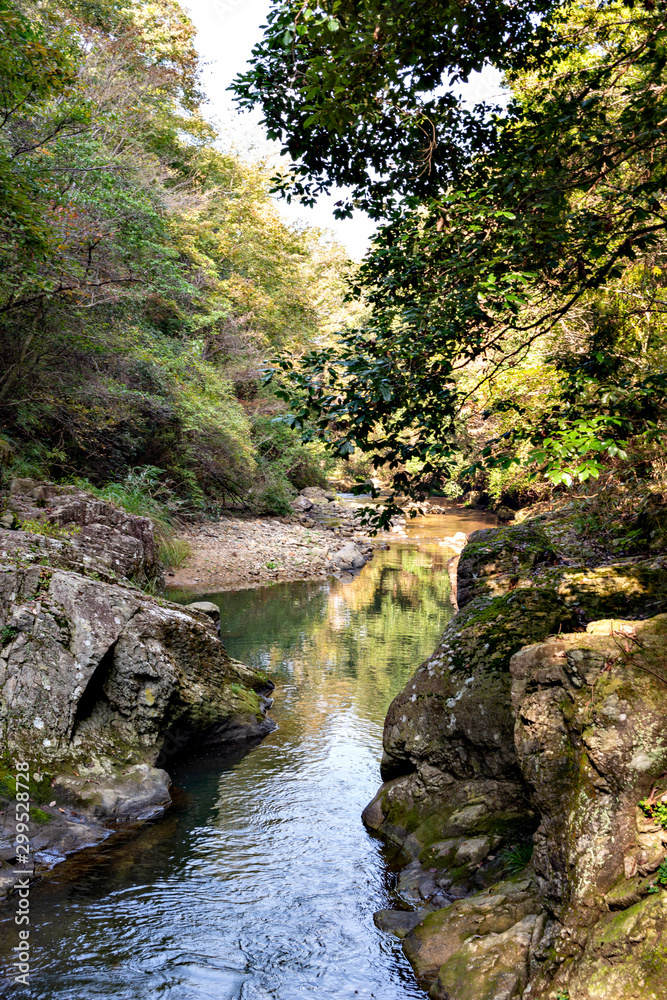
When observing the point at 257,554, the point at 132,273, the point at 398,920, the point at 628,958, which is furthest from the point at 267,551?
the point at 628,958

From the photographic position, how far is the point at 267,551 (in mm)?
22594

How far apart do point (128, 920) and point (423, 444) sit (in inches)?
183

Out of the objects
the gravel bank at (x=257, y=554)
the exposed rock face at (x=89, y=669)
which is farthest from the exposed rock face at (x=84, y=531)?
the gravel bank at (x=257, y=554)

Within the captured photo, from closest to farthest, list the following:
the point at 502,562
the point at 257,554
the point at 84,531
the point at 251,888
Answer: the point at 251,888, the point at 502,562, the point at 84,531, the point at 257,554

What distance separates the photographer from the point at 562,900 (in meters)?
4.18

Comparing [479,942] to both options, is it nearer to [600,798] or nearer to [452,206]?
[600,798]

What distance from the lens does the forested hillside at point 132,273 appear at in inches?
423

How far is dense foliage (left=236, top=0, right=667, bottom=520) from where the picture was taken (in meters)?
4.62

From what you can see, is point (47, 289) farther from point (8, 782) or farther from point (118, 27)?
point (118, 27)

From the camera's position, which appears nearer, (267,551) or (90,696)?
(90,696)

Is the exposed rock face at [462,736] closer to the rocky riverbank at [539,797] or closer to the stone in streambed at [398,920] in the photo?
the rocky riverbank at [539,797]

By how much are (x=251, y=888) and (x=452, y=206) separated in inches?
251

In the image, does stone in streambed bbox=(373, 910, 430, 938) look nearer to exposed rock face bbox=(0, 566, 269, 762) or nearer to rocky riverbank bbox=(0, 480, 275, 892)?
rocky riverbank bbox=(0, 480, 275, 892)

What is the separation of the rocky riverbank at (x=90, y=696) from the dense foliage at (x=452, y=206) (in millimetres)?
4360
